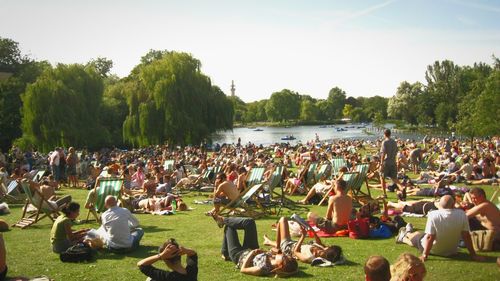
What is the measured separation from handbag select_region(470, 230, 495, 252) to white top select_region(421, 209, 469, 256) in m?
0.57

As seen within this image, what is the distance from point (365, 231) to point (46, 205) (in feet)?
21.7

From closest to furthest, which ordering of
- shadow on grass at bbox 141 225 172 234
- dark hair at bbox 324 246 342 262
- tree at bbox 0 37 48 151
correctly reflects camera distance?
1. dark hair at bbox 324 246 342 262
2. shadow on grass at bbox 141 225 172 234
3. tree at bbox 0 37 48 151

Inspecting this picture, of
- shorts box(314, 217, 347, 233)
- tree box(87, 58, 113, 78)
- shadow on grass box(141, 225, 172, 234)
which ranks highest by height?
tree box(87, 58, 113, 78)

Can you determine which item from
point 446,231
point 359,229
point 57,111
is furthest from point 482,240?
point 57,111

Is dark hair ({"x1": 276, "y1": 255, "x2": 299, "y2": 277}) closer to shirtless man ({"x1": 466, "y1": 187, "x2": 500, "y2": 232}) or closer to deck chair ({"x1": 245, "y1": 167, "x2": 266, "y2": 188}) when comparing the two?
shirtless man ({"x1": 466, "y1": 187, "x2": 500, "y2": 232})

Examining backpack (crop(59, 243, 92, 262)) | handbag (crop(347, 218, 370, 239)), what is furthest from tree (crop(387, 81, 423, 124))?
backpack (crop(59, 243, 92, 262))

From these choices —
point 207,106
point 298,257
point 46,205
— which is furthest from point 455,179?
point 207,106

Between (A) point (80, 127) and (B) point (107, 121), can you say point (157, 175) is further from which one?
(B) point (107, 121)

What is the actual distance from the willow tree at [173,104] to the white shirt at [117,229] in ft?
91.3

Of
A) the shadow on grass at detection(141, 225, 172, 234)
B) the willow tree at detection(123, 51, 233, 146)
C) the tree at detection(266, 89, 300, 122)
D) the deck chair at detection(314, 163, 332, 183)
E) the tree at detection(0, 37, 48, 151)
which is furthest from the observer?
the tree at detection(266, 89, 300, 122)

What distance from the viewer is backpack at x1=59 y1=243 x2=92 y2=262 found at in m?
6.78

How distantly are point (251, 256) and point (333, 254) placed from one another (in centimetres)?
113

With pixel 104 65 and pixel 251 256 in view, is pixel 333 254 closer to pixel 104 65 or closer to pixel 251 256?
pixel 251 256

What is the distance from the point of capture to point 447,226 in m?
6.52
